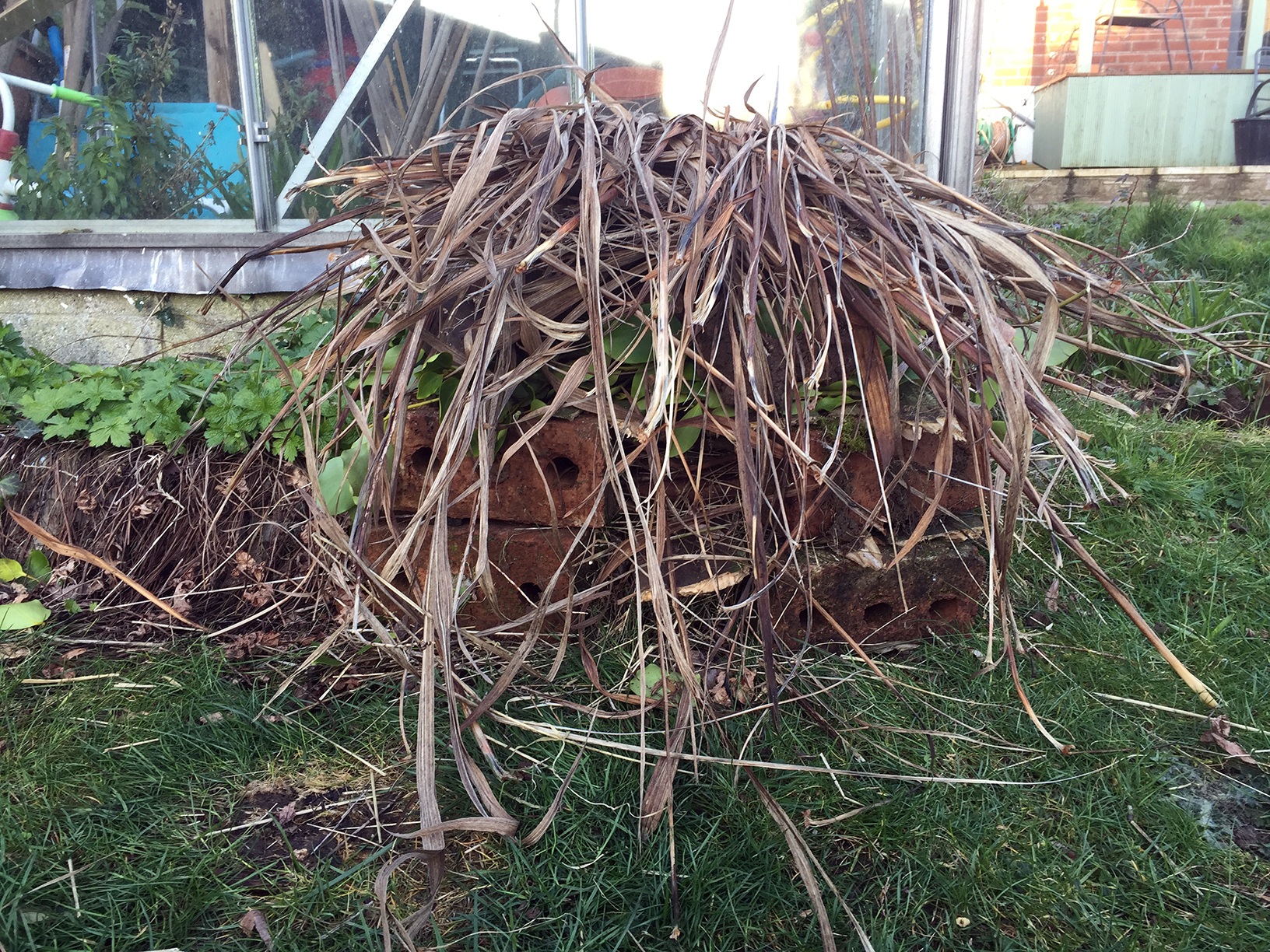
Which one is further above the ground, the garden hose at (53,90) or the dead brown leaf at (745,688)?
the garden hose at (53,90)

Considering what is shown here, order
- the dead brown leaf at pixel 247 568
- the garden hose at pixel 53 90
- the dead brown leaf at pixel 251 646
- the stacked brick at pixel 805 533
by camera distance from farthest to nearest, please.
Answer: the garden hose at pixel 53 90 → the dead brown leaf at pixel 247 568 → the dead brown leaf at pixel 251 646 → the stacked brick at pixel 805 533

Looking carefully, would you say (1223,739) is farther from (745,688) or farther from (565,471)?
(565,471)

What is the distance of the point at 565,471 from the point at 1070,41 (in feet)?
31.7

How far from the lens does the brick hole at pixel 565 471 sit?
1753 millimetres

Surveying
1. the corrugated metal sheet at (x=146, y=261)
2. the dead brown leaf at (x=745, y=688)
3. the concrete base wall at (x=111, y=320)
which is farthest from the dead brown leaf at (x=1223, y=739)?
the concrete base wall at (x=111, y=320)

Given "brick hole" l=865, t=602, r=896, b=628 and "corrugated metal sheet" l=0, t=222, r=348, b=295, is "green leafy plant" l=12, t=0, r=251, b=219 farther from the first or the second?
"brick hole" l=865, t=602, r=896, b=628

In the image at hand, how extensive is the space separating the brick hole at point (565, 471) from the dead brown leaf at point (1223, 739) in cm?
128

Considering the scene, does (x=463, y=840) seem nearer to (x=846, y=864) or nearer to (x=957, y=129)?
(x=846, y=864)

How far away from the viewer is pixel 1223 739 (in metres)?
1.54

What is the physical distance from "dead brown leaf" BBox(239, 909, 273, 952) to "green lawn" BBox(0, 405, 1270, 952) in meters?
0.01

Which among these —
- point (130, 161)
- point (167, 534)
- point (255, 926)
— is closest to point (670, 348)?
point (255, 926)

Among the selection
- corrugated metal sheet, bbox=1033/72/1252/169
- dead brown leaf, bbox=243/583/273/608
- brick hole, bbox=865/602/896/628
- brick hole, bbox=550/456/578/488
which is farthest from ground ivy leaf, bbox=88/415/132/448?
corrugated metal sheet, bbox=1033/72/1252/169

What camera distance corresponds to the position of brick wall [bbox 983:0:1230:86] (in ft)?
29.0

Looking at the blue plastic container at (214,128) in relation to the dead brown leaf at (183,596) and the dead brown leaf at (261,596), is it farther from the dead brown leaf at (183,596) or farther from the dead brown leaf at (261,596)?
the dead brown leaf at (261,596)
